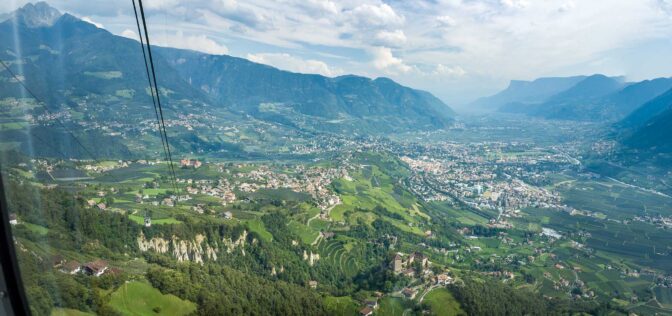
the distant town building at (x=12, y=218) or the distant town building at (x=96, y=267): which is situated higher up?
the distant town building at (x=12, y=218)

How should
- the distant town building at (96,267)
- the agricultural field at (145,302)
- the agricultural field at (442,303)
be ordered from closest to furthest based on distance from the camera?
the distant town building at (96,267) < the agricultural field at (145,302) < the agricultural field at (442,303)

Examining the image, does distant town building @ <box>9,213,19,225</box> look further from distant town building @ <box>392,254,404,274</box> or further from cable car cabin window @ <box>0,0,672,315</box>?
distant town building @ <box>392,254,404,274</box>

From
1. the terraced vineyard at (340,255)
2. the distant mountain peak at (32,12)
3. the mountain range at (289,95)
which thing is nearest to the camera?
the distant mountain peak at (32,12)

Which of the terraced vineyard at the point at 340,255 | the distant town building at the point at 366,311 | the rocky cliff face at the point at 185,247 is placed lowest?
the terraced vineyard at the point at 340,255

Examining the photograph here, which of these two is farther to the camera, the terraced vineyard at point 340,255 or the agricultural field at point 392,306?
the terraced vineyard at point 340,255

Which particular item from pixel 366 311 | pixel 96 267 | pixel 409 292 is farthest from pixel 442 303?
pixel 96 267

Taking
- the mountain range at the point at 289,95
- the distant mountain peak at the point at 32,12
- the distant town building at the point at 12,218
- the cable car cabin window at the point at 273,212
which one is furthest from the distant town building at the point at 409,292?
the mountain range at the point at 289,95

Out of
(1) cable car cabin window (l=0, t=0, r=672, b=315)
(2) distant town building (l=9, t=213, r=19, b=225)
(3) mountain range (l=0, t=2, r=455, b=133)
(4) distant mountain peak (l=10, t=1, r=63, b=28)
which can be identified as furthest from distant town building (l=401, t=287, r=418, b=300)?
(3) mountain range (l=0, t=2, r=455, b=133)

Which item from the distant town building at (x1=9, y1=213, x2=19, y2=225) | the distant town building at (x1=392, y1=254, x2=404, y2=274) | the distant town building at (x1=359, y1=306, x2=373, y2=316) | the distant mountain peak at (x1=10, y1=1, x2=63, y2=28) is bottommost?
the distant town building at (x1=359, y1=306, x2=373, y2=316)

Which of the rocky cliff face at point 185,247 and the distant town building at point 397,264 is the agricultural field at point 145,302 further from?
the distant town building at point 397,264

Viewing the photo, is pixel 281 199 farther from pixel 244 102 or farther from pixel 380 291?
pixel 244 102
